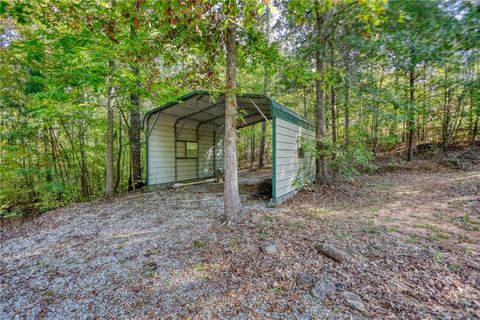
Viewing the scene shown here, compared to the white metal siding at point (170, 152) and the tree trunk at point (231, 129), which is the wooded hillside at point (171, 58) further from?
the white metal siding at point (170, 152)

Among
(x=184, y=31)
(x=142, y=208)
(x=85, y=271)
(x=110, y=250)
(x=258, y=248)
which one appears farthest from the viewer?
(x=142, y=208)

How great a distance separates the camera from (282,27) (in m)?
5.89

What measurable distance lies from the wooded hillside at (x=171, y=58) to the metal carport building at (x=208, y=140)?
0.64 metres

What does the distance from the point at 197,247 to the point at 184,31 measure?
3237 millimetres

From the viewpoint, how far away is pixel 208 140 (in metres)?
10.7

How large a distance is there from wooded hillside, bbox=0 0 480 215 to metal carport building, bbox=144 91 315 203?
2.11 feet

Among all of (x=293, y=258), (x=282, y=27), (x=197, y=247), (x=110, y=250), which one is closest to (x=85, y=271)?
(x=110, y=250)

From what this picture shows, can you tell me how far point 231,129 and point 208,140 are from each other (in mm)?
7151

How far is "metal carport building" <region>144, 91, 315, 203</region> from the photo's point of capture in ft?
17.3

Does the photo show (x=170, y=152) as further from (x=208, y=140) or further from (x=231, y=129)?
(x=231, y=129)

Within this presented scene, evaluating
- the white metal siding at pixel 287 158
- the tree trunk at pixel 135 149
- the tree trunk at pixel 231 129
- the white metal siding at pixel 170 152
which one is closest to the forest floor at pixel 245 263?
the tree trunk at pixel 231 129

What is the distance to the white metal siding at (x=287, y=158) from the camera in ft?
16.9

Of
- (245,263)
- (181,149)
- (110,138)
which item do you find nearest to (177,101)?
(110,138)

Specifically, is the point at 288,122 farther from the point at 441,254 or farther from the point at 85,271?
the point at 85,271
